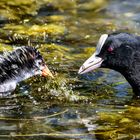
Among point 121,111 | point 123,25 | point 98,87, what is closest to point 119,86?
point 98,87

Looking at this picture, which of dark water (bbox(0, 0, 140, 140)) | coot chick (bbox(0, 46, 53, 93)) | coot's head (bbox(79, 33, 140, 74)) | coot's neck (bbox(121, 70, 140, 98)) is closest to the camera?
dark water (bbox(0, 0, 140, 140))

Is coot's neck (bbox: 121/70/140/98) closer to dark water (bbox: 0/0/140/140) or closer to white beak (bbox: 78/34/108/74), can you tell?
dark water (bbox: 0/0/140/140)

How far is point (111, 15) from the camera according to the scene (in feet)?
50.8

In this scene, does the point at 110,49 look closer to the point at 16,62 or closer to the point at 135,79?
the point at 135,79

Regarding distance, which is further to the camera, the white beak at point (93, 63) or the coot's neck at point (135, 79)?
the coot's neck at point (135, 79)

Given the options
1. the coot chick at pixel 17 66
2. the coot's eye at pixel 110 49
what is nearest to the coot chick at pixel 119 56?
the coot's eye at pixel 110 49

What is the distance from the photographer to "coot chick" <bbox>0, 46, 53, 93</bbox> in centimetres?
966

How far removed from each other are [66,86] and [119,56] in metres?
0.91

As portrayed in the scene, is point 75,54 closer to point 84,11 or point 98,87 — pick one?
point 98,87

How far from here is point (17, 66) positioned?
32.3 feet

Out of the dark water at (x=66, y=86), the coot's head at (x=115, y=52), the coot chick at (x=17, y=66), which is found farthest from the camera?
the coot's head at (x=115, y=52)

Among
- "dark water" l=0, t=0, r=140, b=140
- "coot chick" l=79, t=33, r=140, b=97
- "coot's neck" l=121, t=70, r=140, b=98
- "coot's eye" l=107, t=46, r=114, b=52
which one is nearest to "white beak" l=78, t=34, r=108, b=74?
"coot chick" l=79, t=33, r=140, b=97

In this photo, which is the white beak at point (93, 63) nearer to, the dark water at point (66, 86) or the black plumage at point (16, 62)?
the dark water at point (66, 86)

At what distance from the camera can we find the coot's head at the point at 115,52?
9938 mm
